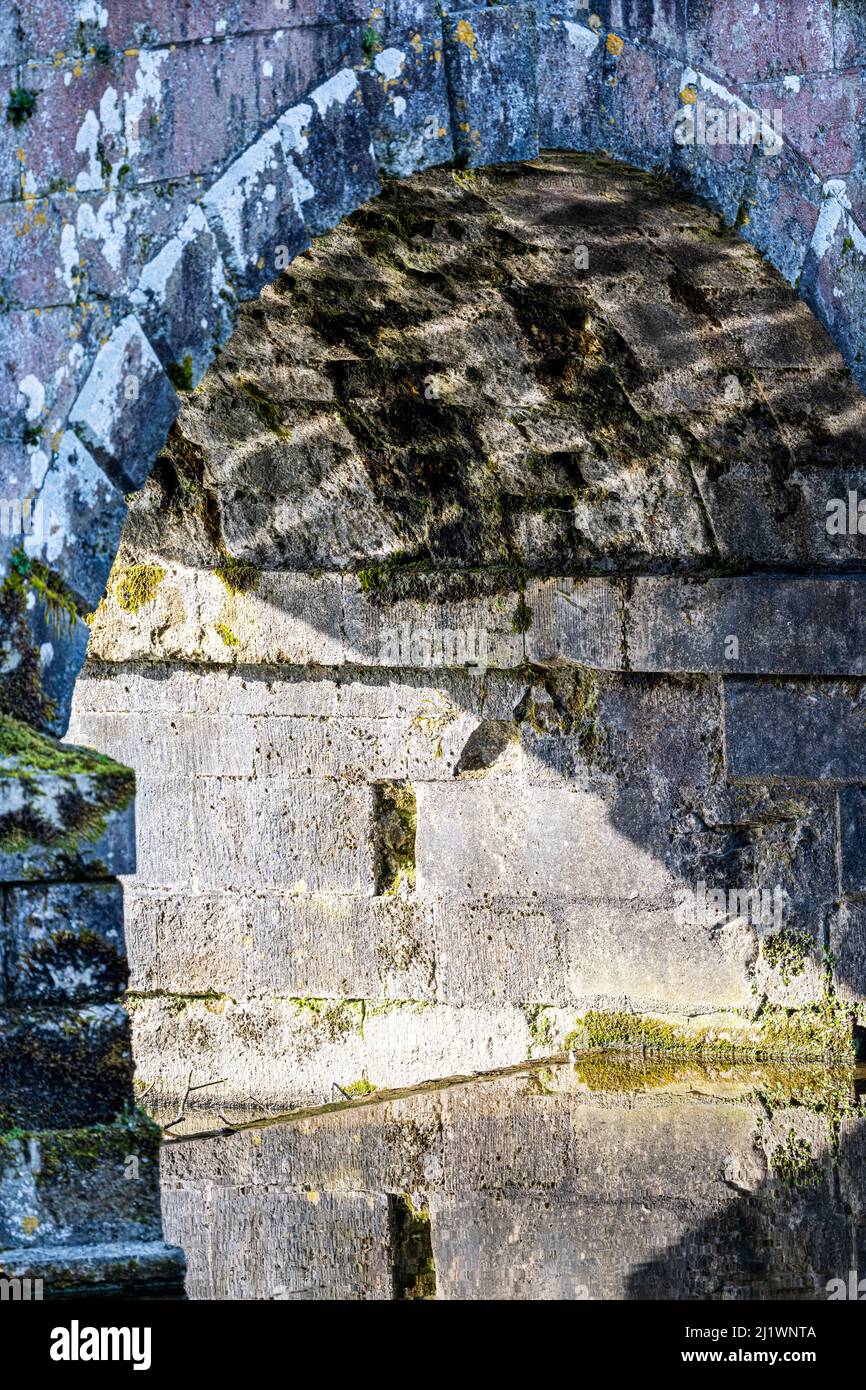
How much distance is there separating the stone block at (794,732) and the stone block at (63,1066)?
3.41 meters

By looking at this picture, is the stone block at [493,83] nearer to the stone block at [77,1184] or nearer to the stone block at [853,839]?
the stone block at [77,1184]

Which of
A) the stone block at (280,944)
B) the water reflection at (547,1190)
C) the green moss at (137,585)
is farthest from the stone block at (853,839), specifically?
the green moss at (137,585)

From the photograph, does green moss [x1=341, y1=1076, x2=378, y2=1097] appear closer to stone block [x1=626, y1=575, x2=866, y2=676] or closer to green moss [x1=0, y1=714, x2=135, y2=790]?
stone block [x1=626, y1=575, x2=866, y2=676]

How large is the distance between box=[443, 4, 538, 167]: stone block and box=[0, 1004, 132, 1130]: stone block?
2.34 metres

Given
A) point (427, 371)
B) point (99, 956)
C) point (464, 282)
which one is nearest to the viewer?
point (99, 956)

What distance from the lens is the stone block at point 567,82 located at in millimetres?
4715

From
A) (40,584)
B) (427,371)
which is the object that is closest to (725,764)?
(427,371)

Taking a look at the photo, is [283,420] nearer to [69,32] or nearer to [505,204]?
[505,204]

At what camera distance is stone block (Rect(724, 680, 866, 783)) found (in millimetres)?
6715

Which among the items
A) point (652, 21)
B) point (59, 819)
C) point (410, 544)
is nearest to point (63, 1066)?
point (59, 819)

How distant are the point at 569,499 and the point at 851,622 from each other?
3.87 ft

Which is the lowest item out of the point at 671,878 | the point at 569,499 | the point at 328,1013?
the point at 328,1013

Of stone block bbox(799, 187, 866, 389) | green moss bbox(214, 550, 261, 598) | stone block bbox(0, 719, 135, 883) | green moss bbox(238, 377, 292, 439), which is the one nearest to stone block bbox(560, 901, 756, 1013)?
green moss bbox(214, 550, 261, 598)

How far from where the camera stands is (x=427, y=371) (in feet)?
21.2
